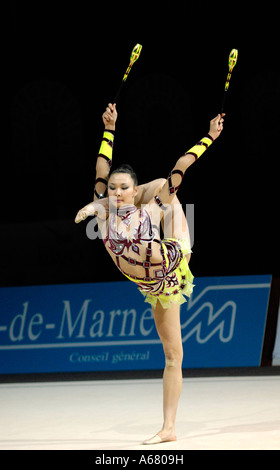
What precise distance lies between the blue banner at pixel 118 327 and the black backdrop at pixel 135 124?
2.84ft

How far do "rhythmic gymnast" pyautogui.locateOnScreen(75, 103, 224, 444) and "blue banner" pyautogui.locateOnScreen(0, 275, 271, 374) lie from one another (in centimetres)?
288

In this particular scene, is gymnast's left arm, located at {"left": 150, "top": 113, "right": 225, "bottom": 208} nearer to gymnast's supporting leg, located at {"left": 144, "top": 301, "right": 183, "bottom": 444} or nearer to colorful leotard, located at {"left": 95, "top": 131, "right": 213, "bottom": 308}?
colorful leotard, located at {"left": 95, "top": 131, "right": 213, "bottom": 308}

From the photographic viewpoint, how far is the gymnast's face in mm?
3238

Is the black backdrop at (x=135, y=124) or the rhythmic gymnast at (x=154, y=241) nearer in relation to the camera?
the rhythmic gymnast at (x=154, y=241)

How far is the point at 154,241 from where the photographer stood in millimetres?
3236

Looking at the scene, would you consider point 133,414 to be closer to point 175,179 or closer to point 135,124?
point 175,179

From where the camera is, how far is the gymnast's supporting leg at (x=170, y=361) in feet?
10.8

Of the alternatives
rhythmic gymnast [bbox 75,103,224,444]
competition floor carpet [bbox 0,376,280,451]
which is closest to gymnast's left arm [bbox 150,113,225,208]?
rhythmic gymnast [bbox 75,103,224,444]

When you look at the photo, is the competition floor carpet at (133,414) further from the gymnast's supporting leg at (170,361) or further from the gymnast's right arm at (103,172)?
the gymnast's right arm at (103,172)

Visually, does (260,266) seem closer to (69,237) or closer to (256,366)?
(256,366)

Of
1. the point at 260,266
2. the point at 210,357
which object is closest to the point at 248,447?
the point at 210,357

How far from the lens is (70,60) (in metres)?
7.70

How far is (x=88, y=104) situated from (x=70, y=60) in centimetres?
54

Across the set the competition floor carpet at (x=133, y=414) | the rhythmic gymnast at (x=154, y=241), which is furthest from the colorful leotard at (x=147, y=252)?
the competition floor carpet at (x=133, y=414)
